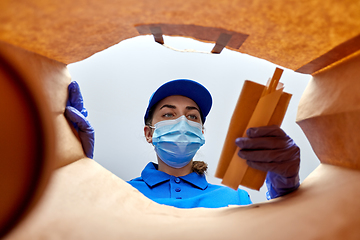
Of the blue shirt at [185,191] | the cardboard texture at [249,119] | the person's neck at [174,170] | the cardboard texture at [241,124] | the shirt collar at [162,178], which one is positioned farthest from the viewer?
the person's neck at [174,170]

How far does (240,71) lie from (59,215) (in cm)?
178

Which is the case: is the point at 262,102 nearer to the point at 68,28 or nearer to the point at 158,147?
the point at 68,28

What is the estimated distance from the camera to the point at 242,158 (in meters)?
0.67

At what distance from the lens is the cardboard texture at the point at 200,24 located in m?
0.48

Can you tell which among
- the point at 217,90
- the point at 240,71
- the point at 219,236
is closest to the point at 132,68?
the point at 217,90

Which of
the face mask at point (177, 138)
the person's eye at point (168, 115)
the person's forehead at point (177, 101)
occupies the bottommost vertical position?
the face mask at point (177, 138)

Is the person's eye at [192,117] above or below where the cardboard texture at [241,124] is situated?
below

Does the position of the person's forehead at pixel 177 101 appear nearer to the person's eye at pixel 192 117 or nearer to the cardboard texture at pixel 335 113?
the person's eye at pixel 192 117

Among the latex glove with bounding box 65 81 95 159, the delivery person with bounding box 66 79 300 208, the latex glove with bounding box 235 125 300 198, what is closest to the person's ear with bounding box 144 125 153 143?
the delivery person with bounding box 66 79 300 208

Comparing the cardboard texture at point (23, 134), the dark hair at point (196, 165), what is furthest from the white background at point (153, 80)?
the cardboard texture at point (23, 134)

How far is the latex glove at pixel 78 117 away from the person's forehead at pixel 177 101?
0.62 meters

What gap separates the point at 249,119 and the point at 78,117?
1.76 ft

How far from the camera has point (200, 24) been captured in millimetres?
589

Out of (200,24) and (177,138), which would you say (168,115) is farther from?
(200,24)
